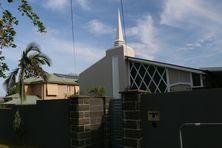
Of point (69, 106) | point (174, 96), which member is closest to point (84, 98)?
point (69, 106)

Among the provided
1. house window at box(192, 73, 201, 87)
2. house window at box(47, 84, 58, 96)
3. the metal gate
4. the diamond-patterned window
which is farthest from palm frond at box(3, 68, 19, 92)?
house window at box(47, 84, 58, 96)

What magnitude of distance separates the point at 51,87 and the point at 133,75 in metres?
14.1

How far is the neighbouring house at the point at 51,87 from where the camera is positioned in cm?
2903

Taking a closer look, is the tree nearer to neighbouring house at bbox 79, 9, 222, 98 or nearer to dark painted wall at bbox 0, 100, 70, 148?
dark painted wall at bbox 0, 100, 70, 148

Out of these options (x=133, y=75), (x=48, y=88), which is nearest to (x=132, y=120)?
(x=133, y=75)

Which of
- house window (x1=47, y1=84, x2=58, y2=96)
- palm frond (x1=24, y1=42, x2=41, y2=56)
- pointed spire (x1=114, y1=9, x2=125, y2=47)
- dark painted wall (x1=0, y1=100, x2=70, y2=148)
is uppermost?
pointed spire (x1=114, y1=9, x2=125, y2=47)

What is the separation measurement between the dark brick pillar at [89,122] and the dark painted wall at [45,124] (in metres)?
0.60

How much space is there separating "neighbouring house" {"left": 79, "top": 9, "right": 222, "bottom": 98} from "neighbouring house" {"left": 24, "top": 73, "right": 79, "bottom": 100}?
792 cm

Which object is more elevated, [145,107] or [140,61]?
[140,61]

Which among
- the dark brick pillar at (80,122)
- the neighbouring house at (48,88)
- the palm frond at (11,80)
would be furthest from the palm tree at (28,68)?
the neighbouring house at (48,88)

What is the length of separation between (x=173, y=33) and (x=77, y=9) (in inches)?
380

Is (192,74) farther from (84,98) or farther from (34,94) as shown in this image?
(34,94)

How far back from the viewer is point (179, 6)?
11.5 metres

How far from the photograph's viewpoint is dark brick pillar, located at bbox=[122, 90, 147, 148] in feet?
22.4
